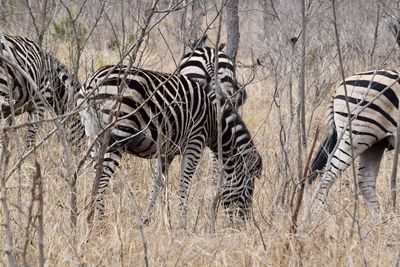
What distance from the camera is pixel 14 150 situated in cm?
622

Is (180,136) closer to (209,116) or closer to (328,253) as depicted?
(209,116)

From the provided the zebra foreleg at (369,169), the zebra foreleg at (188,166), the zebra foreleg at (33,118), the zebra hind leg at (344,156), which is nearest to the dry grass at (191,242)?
the zebra foreleg at (188,166)

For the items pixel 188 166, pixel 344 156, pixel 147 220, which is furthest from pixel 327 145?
pixel 147 220

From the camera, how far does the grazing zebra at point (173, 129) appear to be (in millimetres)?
5191

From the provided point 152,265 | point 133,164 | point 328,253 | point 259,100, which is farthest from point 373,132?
point 259,100

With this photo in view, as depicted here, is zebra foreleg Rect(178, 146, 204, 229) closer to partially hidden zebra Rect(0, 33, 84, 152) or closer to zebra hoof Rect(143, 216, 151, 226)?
partially hidden zebra Rect(0, 33, 84, 152)

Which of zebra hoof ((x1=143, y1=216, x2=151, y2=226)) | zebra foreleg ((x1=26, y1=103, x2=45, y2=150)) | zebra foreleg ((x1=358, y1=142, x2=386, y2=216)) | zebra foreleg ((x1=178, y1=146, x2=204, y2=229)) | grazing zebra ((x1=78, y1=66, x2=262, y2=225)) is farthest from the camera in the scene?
zebra foreleg ((x1=26, y1=103, x2=45, y2=150))

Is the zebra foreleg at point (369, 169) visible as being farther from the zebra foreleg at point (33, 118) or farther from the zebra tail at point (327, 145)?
the zebra foreleg at point (33, 118)

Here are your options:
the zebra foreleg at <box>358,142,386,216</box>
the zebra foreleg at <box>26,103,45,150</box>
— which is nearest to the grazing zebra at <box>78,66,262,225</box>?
the zebra foreleg at <box>358,142,386,216</box>

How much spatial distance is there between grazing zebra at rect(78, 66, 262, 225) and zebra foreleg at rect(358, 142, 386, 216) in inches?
34.1

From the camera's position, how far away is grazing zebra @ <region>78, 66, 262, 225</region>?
5.19 meters

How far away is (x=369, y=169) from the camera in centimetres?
620

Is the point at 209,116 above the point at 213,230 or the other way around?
above

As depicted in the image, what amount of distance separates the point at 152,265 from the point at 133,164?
8.70 feet
